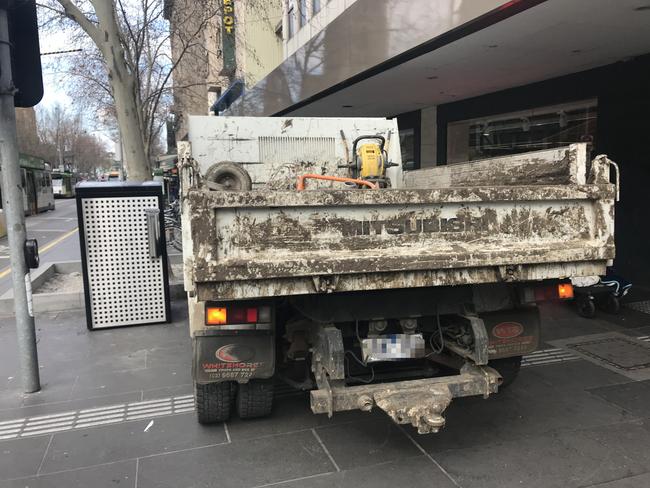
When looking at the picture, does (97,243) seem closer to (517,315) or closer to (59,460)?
(59,460)

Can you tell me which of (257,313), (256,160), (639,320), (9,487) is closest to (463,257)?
(257,313)

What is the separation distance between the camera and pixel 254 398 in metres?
3.75

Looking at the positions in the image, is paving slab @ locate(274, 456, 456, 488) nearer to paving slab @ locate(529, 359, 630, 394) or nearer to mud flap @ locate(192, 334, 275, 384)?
mud flap @ locate(192, 334, 275, 384)

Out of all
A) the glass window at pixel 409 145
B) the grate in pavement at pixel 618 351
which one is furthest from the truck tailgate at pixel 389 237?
the glass window at pixel 409 145

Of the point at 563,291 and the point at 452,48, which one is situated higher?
the point at 452,48

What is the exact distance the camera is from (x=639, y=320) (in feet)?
20.8

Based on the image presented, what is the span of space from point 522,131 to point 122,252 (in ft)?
24.5

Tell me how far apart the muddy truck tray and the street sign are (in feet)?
8.96

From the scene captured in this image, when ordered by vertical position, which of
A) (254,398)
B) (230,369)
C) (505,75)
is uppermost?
(505,75)

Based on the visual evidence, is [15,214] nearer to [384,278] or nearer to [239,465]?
[239,465]

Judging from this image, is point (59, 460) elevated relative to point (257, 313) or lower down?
lower down

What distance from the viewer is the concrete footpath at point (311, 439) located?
3137mm

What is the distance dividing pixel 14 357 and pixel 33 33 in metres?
3.29

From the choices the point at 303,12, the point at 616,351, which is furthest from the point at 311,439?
the point at 303,12
